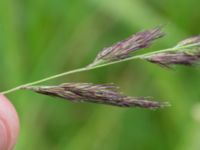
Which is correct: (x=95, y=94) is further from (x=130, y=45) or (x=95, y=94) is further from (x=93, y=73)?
(x=93, y=73)

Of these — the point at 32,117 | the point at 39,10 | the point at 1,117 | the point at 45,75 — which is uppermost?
the point at 39,10

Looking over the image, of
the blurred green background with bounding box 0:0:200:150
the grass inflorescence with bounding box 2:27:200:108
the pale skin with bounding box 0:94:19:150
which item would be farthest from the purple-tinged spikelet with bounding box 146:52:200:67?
the blurred green background with bounding box 0:0:200:150

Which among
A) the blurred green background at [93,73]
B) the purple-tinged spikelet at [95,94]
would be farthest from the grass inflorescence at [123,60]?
the blurred green background at [93,73]

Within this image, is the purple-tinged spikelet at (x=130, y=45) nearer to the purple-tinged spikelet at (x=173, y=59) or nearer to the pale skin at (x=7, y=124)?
the purple-tinged spikelet at (x=173, y=59)

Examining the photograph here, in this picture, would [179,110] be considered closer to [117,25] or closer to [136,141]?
[136,141]

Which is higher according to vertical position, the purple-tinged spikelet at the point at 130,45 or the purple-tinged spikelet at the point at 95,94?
the purple-tinged spikelet at the point at 130,45

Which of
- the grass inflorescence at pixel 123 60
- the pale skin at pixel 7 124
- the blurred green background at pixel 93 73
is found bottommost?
the pale skin at pixel 7 124

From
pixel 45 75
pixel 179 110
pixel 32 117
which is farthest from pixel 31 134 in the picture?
pixel 179 110
